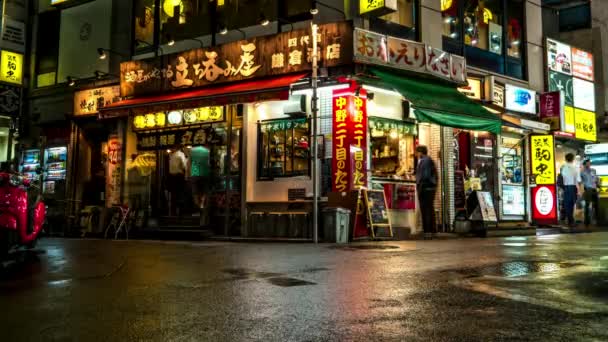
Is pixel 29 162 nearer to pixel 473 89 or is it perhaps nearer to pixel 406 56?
pixel 406 56

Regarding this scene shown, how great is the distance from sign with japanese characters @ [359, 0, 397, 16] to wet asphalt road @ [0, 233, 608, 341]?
7620 millimetres

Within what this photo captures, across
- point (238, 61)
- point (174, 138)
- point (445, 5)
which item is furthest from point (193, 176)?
point (445, 5)

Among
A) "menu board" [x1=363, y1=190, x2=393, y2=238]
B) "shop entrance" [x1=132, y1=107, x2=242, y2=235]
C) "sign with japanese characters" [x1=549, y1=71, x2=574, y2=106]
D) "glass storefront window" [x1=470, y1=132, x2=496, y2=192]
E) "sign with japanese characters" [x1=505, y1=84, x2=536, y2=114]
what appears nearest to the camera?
"menu board" [x1=363, y1=190, x2=393, y2=238]

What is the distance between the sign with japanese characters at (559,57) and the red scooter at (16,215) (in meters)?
19.4

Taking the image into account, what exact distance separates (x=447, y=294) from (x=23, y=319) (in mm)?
3775

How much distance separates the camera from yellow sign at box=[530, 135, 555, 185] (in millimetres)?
19422

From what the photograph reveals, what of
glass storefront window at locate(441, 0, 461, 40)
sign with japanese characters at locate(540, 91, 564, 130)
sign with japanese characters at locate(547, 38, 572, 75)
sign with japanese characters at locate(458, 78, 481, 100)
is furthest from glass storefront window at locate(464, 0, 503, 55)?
sign with japanese characters at locate(547, 38, 572, 75)

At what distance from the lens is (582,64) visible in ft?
77.3

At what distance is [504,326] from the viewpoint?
3906mm

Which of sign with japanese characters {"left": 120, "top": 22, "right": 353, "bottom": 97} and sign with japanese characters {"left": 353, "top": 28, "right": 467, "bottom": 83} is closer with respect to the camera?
sign with japanese characters {"left": 353, "top": 28, "right": 467, "bottom": 83}

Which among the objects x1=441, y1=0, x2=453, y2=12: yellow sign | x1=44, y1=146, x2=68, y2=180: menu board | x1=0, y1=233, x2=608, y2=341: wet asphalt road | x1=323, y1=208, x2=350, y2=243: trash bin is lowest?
x1=0, y1=233, x2=608, y2=341: wet asphalt road

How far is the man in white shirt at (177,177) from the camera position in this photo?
16828 millimetres

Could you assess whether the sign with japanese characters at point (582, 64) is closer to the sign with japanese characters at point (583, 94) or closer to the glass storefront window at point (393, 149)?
the sign with japanese characters at point (583, 94)

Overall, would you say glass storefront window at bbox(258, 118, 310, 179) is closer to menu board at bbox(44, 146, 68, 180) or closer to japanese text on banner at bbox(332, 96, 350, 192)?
japanese text on banner at bbox(332, 96, 350, 192)
